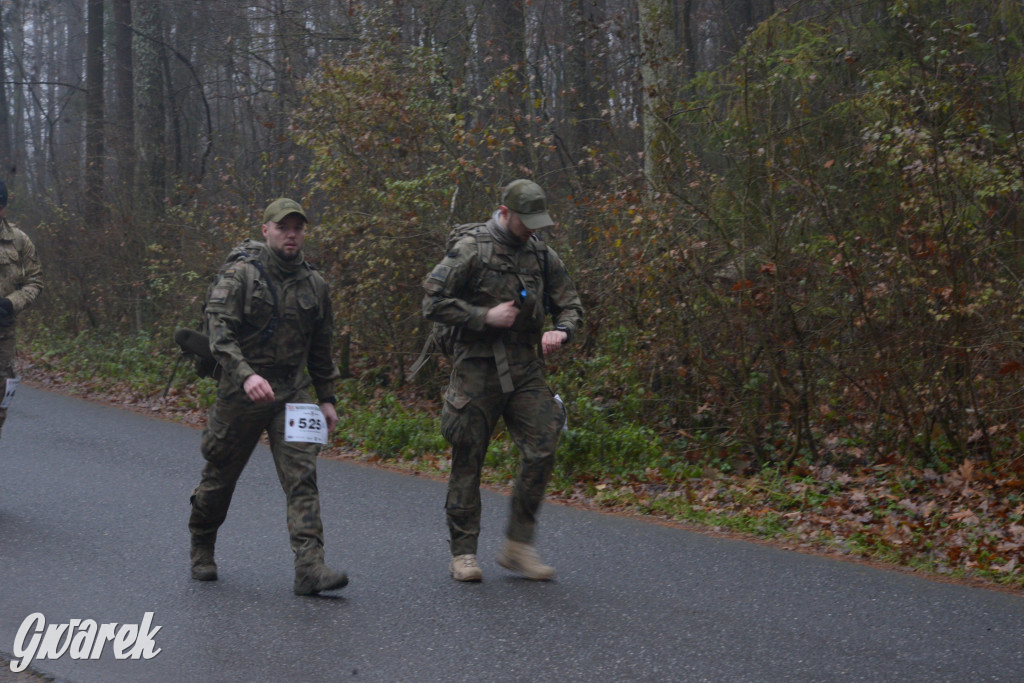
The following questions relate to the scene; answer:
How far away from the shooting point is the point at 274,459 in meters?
5.77

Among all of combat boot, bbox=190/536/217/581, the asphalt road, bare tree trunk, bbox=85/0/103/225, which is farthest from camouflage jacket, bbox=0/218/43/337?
bare tree trunk, bbox=85/0/103/225

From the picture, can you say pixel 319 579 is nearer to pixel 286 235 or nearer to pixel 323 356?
pixel 323 356

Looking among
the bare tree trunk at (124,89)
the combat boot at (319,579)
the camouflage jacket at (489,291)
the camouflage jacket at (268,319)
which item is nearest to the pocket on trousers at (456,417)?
the camouflage jacket at (489,291)

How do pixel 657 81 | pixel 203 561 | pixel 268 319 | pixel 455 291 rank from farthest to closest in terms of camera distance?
pixel 657 81
pixel 203 561
pixel 455 291
pixel 268 319

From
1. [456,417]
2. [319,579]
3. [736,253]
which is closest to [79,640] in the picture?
[319,579]

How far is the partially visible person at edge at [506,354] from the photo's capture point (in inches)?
226

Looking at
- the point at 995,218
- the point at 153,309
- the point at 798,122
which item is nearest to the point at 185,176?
the point at 153,309

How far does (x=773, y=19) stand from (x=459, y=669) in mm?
9627

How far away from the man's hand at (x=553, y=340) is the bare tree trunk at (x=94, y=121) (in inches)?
640

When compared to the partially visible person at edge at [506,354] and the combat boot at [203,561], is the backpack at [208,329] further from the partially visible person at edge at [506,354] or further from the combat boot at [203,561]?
the combat boot at [203,561]

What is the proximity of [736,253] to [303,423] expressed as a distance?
4956 millimetres

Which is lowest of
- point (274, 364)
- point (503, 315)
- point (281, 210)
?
point (274, 364)

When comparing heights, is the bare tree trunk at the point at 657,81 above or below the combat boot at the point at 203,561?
above

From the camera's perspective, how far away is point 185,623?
210 inches
